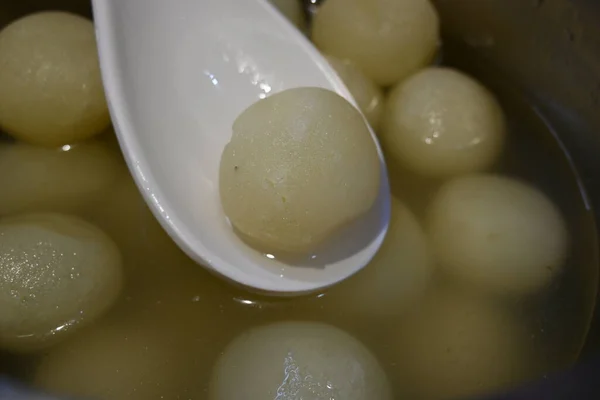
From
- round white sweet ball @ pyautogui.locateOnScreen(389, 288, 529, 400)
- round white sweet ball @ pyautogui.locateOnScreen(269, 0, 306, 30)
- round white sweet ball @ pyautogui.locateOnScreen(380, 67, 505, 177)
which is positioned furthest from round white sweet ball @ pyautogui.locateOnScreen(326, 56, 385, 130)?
round white sweet ball @ pyautogui.locateOnScreen(389, 288, 529, 400)

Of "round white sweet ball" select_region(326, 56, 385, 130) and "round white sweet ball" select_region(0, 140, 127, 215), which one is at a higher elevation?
"round white sweet ball" select_region(326, 56, 385, 130)

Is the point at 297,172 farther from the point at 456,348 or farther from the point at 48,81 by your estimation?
the point at 48,81

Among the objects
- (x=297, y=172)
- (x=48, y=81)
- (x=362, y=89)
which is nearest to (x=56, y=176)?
(x=48, y=81)

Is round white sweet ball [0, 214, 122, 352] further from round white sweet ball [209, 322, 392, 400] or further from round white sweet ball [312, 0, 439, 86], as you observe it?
round white sweet ball [312, 0, 439, 86]

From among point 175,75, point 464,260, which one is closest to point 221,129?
point 175,75

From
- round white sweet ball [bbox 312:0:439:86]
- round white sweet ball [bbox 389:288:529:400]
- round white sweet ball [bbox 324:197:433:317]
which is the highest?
round white sweet ball [bbox 312:0:439:86]

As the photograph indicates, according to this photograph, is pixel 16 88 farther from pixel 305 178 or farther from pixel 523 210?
pixel 523 210

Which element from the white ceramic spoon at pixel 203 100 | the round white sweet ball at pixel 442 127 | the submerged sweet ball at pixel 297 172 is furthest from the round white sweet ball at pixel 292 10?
the submerged sweet ball at pixel 297 172

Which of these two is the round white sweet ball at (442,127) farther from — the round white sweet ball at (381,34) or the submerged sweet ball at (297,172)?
the submerged sweet ball at (297,172)
